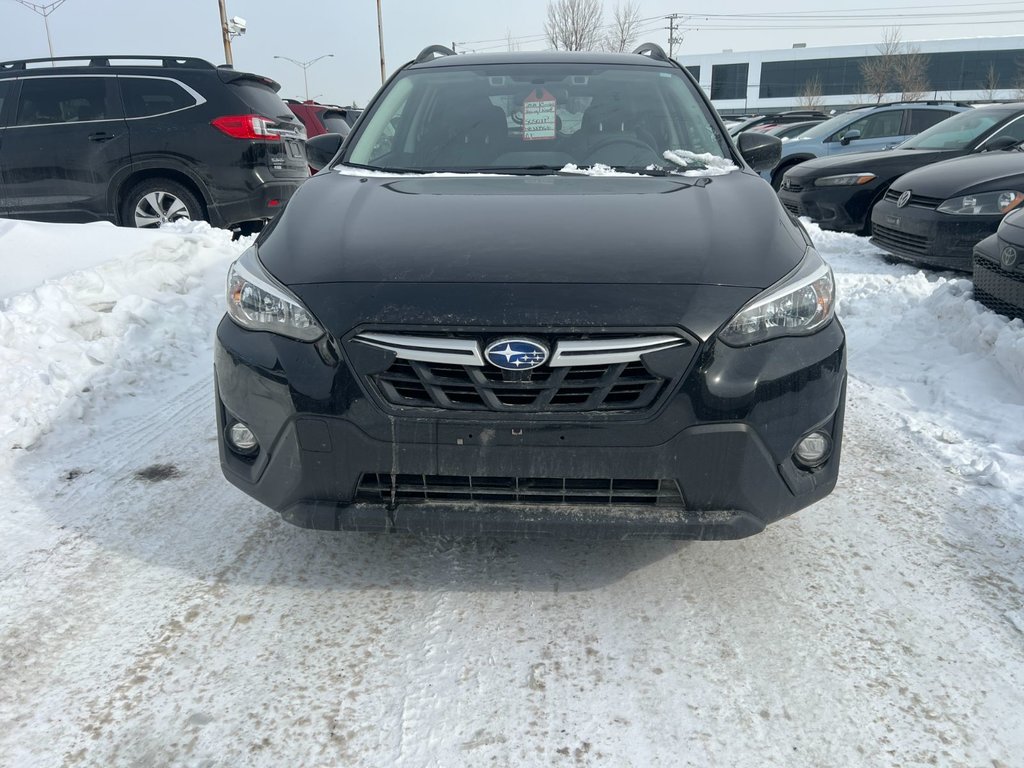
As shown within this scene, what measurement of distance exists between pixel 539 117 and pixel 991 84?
2409 inches

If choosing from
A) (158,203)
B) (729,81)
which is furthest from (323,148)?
(729,81)

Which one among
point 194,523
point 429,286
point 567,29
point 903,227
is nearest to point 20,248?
point 194,523

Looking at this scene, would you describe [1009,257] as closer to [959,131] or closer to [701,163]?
[701,163]

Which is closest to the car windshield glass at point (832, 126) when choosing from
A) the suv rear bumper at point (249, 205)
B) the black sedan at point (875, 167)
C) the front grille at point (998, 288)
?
the black sedan at point (875, 167)

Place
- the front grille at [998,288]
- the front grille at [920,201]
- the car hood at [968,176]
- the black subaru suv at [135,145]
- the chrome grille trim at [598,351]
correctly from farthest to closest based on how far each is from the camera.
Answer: the black subaru suv at [135,145] < the front grille at [920,201] < the car hood at [968,176] < the front grille at [998,288] < the chrome grille trim at [598,351]

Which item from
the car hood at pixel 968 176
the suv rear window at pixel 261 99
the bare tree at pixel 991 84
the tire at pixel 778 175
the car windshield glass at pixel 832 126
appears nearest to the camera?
the car hood at pixel 968 176

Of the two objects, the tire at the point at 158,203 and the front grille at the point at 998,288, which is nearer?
the front grille at the point at 998,288

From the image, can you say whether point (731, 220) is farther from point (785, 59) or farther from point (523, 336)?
point (785, 59)

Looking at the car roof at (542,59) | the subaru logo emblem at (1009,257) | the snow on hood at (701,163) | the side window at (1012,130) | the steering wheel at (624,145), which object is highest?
the car roof at (542,59)

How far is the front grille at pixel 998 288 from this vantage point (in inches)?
190

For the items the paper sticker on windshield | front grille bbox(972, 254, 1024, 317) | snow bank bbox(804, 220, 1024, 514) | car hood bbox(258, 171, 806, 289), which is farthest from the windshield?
car hood bbox(258, 171, 806, 289)

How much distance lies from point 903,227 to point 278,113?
6195mm

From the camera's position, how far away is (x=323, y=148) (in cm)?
400

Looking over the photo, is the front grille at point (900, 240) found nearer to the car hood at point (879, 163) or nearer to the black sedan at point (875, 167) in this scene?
the black sedan at point (875, 167)
